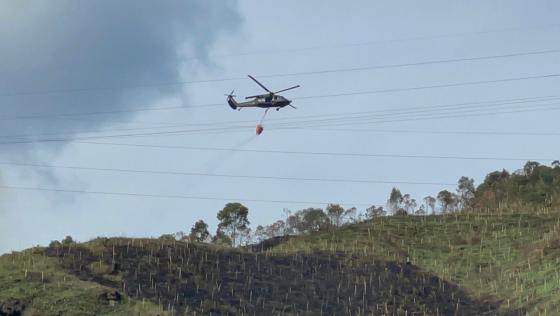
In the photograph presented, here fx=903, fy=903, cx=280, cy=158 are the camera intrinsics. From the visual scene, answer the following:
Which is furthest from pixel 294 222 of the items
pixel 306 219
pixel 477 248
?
pixel 477 248

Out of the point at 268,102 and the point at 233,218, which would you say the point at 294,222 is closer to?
the point at 233,218

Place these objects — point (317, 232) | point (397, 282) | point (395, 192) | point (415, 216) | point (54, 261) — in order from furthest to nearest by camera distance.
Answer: point (395, 192), point (415, 216), point (317, 232), point (397, 282), point (54, 261)

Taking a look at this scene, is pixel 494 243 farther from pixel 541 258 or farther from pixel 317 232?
pixel 317 232

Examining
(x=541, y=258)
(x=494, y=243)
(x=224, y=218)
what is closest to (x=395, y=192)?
(x=224, y=218)

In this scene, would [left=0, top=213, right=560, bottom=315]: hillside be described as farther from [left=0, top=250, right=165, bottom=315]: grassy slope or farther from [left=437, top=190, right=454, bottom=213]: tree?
[left=437, top=190, right=454, bottom=213]: tree

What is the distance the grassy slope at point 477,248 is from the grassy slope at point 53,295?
22.8 metres

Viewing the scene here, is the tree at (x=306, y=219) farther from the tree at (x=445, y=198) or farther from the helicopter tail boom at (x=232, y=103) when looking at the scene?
the helicopter tail boom at (x=232, y=103)

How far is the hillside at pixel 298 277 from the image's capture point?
168ft

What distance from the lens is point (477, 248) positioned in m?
73.6

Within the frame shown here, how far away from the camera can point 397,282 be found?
62.4 metres

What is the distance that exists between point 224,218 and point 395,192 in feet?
116

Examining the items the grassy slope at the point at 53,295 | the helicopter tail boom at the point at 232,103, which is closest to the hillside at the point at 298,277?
the grassy slope at the point at 53,295

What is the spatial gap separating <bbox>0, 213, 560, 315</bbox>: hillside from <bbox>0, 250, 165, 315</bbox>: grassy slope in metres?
0.06

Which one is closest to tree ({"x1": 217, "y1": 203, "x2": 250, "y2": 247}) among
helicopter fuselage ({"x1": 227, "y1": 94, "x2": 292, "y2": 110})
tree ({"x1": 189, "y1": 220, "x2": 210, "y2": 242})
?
tree ({"x1": 189, "y1": 220, "x2": 210, "y2": 242})
